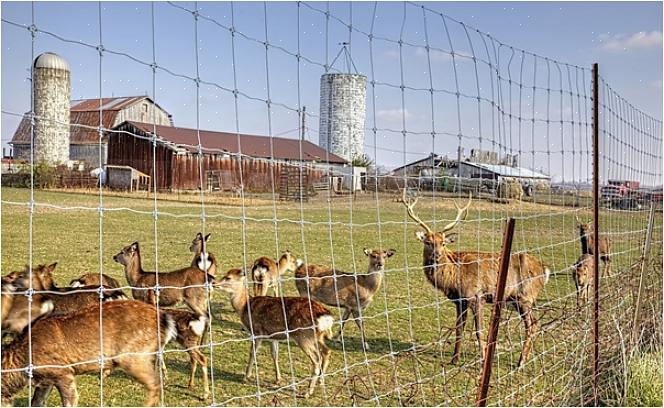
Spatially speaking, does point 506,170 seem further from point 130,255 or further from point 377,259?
point 130,255

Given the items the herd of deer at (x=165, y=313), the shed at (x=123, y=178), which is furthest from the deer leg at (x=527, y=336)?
the shed at (x=123, y=178)

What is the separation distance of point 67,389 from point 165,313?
0.85 meters

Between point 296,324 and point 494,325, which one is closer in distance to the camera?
point 494,325

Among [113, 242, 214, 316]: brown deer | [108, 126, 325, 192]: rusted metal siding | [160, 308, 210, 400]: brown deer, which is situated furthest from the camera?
[108, 126, 325, 192]: rusted metal siding

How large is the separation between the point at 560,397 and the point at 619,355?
811mm

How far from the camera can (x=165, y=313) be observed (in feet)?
15.3

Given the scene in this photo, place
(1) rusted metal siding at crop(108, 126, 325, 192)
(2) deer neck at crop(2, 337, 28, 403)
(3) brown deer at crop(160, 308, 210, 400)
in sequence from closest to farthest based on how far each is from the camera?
(2) deer neck at crop(2, 337, 28, 403), (3) brown deer at crop(160, 308, 210, 400), (1) rusted metal siding at crop(108, 126, 325, 192)

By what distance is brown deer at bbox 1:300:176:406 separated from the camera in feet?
12.7

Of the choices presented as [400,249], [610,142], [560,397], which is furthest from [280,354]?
[400,249]

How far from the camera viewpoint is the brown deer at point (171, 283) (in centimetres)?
659

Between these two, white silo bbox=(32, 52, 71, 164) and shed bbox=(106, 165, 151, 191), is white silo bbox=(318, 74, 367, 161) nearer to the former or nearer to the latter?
white silo bbox=(32, 52, 71, 164)

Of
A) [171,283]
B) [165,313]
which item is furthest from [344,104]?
[165,313]

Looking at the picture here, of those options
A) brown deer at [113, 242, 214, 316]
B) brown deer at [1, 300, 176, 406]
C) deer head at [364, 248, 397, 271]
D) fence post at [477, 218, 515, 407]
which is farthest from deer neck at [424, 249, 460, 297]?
fence post at [477, 218, 515, 407]

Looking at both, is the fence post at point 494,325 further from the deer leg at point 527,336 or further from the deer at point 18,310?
the deer at point 18,310
